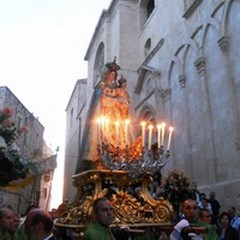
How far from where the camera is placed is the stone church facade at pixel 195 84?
10758 mm

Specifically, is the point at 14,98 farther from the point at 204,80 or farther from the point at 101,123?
the point at 101,123

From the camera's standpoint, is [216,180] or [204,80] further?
[204,80]

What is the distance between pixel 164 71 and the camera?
A: 646 inches

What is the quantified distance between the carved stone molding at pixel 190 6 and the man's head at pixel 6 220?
12.4 m

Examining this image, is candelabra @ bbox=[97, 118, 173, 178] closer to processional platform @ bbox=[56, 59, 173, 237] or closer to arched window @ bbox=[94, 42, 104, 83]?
processional platform @ bbox=[56, 59, 173, 237]

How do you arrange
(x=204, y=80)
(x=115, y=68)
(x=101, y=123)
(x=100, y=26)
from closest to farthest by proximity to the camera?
(x=101, y=123) < (x=115, y=68) < (x=204, y=80) < (x=100, y=26)

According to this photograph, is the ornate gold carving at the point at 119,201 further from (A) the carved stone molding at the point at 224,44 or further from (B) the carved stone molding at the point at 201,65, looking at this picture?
(B) the carved stone molding at the point at 201,65

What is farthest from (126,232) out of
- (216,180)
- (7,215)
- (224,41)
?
(224,41)

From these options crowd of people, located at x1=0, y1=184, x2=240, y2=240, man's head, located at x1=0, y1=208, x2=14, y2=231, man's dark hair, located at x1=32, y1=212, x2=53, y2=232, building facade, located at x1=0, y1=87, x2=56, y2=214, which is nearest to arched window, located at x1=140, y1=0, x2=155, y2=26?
building facade, located at x1=0, y1=87, x2=56, y2=214

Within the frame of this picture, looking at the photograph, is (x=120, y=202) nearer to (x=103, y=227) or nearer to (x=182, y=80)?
(x=103, y=227)

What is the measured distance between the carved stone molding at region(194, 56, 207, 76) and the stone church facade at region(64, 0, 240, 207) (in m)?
0.04

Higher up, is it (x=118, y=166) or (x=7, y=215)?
(x=118, y=166)

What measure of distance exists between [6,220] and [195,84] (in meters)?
10.9

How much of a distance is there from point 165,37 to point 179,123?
5.14 m
